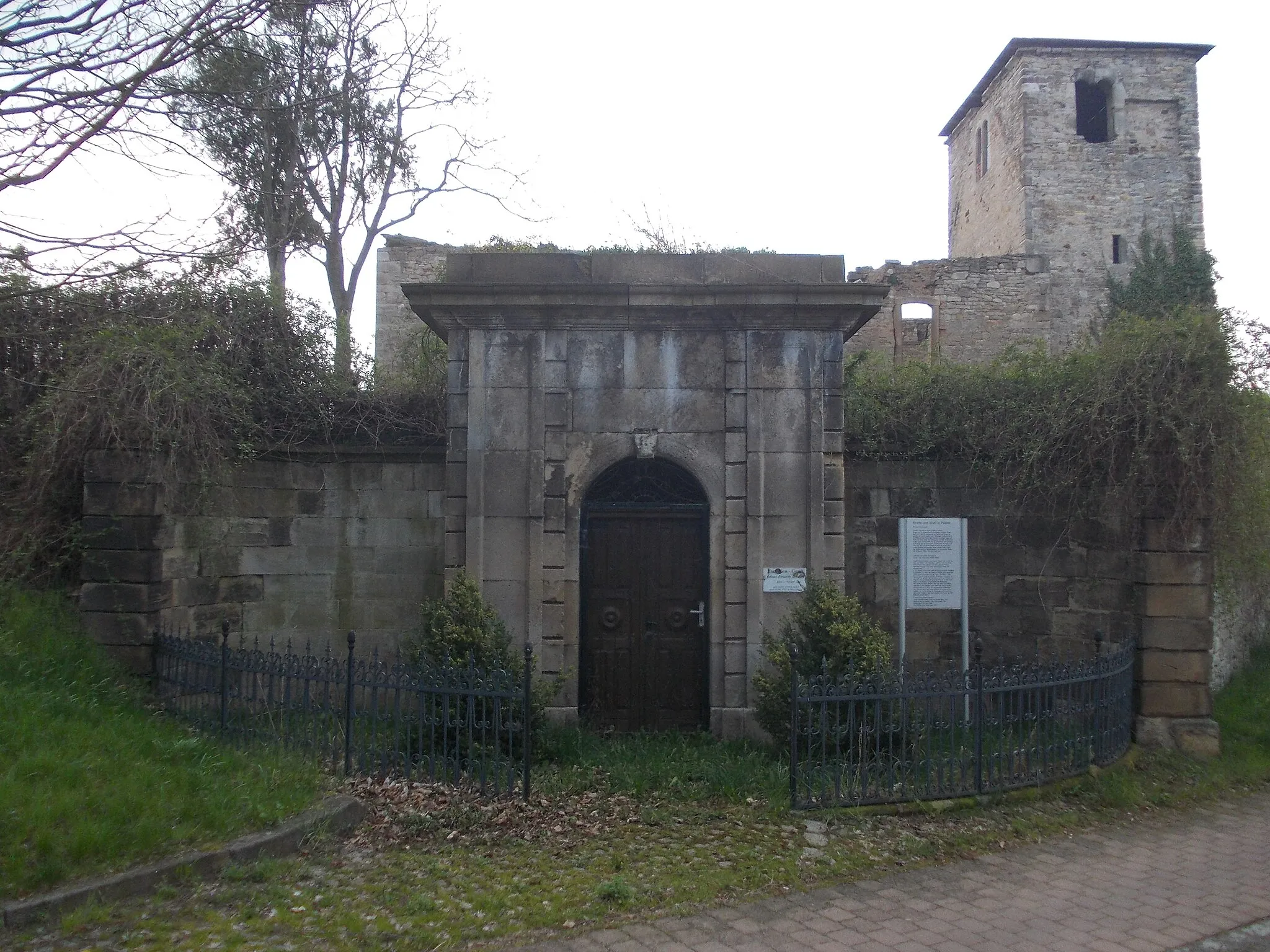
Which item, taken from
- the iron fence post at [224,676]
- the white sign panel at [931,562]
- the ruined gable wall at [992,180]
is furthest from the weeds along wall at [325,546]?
the ruined gable wall at [992,180]

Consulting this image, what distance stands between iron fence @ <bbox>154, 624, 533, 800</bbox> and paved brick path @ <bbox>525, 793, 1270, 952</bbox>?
2131mm

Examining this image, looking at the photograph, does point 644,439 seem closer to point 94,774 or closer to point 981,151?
point 94,774

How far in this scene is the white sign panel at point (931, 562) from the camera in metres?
8.84

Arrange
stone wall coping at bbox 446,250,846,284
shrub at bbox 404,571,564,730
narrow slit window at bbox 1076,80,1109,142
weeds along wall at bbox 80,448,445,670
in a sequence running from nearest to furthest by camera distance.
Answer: shrub at bbox 404,571,564,730
stone wall coping at bbox 446,250,846,284
weeds along wall at bbox 80,448,445,670
narrow slit window at bbox 1076,80,1109,142

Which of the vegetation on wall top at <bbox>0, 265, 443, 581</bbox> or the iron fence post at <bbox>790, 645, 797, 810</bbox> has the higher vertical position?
the vegetation on wall top at <bbox>0, 265, 443, 581</bbox>

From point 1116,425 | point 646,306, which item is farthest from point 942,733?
point 646,306

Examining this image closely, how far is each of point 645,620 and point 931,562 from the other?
2.75m

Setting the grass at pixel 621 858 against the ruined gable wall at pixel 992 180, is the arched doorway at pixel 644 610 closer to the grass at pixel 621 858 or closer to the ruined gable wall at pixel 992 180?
the grass at pixel 621 858

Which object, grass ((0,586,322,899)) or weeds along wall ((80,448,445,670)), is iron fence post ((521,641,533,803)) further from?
weeds along wall ((80,448,445,670))

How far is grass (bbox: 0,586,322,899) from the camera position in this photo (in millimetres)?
4934

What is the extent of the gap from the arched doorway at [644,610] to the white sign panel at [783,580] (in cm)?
57

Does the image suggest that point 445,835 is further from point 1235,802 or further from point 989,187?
point 989,187

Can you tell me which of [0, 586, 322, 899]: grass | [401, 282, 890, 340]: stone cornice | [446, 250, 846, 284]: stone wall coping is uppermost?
[446, 250, 846, 284]: stone wall coping

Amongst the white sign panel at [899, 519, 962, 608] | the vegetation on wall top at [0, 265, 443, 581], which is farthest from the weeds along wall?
the white sign panel at [899, 519, 962, 608]
